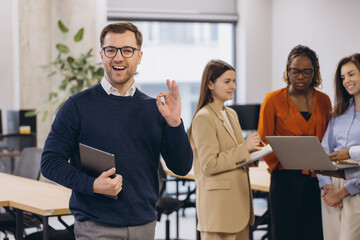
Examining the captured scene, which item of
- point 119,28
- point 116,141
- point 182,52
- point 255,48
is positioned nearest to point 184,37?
point 182,52

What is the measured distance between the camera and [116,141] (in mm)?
1851

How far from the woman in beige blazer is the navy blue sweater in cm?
119

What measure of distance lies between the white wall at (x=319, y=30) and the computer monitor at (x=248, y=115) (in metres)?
0.85

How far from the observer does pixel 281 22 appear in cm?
723

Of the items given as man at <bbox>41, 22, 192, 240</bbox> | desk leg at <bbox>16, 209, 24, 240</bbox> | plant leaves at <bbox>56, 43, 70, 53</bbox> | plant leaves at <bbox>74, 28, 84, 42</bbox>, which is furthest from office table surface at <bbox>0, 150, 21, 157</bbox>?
man at <bbox>41, 22, 192, 240</bbox>

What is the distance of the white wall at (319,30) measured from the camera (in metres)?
5.77

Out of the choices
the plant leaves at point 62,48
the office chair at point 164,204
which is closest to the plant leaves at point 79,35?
the plant leaves at point 62,48

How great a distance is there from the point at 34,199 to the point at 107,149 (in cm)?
158

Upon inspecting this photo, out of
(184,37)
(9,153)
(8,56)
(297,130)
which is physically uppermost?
(184,37)

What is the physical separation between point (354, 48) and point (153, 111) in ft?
14.0

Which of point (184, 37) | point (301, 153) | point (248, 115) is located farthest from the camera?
point (184, 37)

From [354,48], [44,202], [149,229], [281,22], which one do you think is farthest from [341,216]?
[281,22]

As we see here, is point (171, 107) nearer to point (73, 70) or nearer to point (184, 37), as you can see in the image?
point (73, 70)

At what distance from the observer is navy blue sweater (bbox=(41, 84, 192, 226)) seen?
72.1 inches
